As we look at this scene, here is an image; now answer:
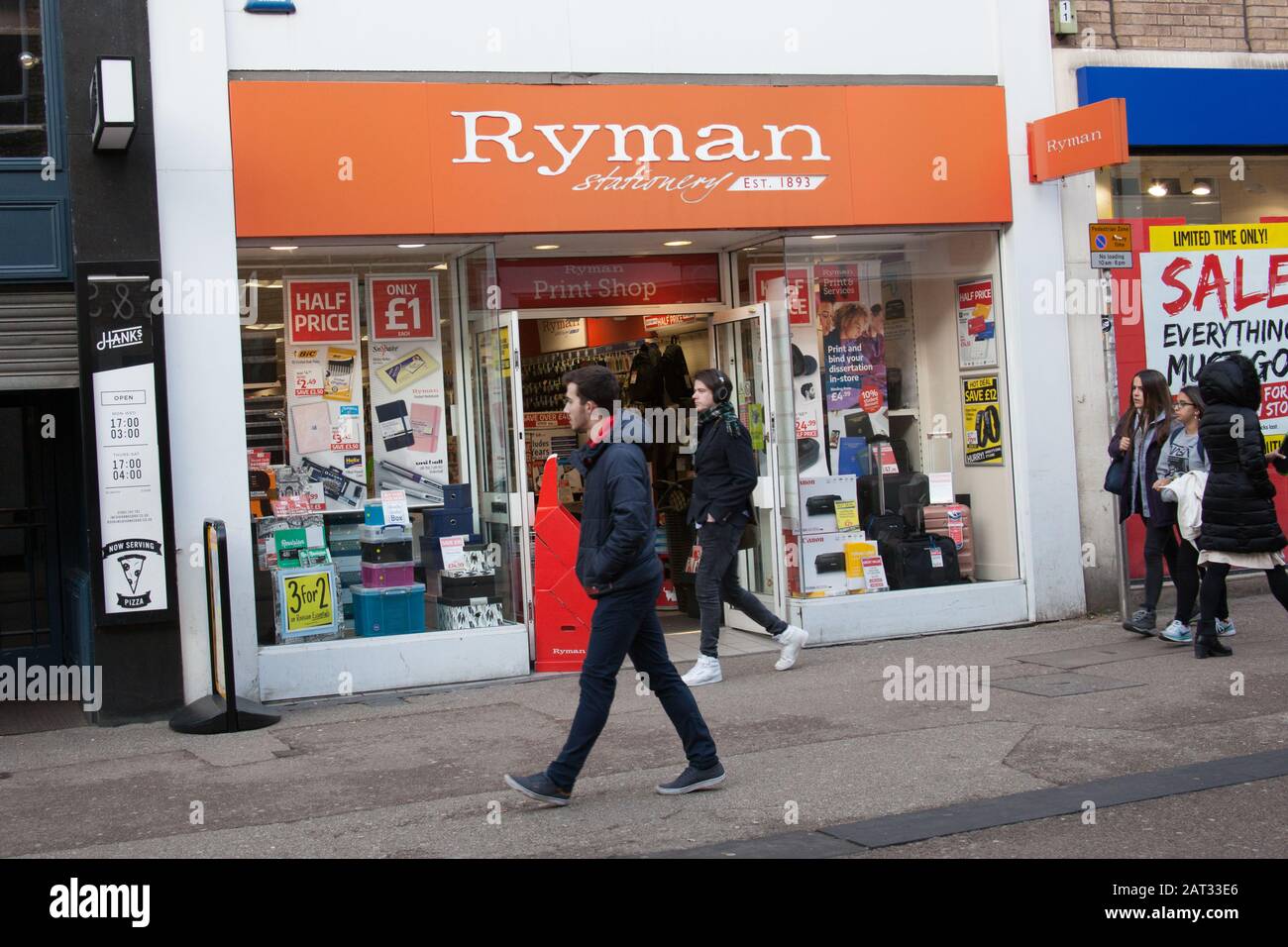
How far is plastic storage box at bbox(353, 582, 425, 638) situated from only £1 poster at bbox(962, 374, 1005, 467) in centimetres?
474

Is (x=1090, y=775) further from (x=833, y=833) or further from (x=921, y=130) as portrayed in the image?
(x=921, y=130)

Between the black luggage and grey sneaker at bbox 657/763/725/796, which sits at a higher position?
the black luggage

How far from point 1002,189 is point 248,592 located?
6.56 meters

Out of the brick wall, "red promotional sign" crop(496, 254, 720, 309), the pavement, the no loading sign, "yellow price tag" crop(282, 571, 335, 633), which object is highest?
the brick wall

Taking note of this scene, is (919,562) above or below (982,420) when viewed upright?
below

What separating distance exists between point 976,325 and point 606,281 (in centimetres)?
307

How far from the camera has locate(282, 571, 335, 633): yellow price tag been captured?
9.76 metres

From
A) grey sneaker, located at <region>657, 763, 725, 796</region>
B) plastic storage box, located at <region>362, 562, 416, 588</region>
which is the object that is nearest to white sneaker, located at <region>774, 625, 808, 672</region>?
plastic storage box, located at <region>362, 562, 416, 588</region>

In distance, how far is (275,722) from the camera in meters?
8.89

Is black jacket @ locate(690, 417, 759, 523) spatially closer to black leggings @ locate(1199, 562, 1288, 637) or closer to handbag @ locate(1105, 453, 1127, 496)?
handbag @ locate(1105, 453, 1127, 496)

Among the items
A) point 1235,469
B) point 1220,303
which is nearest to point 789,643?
point 1235,469

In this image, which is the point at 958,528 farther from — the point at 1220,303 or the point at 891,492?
the point at 1220,303

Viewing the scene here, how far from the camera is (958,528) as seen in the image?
38.0 feet

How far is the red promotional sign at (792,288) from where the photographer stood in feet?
36.7
